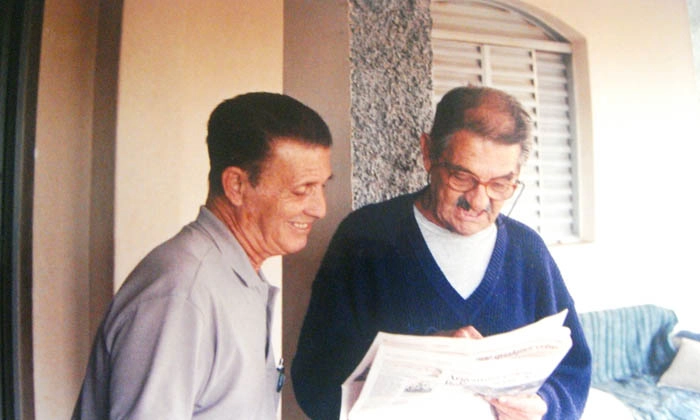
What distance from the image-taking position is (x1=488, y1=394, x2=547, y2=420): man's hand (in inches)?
34.4

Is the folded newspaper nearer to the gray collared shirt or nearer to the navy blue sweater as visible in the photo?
the navy blue sweater

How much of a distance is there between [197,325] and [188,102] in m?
0.36

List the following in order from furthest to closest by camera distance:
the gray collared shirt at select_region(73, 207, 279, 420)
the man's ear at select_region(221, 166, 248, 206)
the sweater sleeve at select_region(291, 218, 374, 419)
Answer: the sweater sleeve at select_region(291, 218, 374, 419) → the man's ear at select_region(221, 166, 248, 206) → the gray collared shirt at select_region(73, 207, 279, 420)

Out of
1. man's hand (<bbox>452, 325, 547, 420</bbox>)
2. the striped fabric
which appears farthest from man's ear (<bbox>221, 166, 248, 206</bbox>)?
the striped fabric

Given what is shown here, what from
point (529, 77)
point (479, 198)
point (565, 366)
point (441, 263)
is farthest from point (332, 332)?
point (529, 77)

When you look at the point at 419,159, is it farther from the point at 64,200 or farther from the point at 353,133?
the point at 64,200

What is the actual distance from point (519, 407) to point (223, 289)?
588 mm

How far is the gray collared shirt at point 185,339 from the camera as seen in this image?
602mm

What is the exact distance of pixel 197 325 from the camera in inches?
24.6

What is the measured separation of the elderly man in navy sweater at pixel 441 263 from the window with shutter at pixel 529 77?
31 millimetres

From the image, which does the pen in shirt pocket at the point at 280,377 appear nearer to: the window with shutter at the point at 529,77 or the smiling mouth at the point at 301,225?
the smiling mouth at the point at 301,225

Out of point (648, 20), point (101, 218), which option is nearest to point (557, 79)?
point (648, 20)

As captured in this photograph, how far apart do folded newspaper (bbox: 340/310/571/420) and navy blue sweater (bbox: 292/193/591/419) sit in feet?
0.11

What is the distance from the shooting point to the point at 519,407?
884 millimetres
